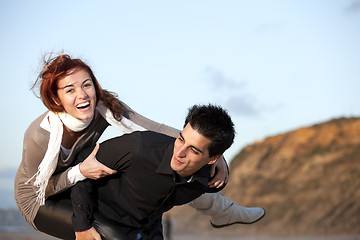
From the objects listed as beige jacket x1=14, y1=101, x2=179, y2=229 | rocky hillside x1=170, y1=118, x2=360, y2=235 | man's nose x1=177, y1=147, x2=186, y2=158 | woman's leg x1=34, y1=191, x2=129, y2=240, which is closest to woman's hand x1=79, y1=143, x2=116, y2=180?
beige jacket x1=14, y1=101, x2=179, y2=229

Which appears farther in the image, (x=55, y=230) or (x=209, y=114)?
(x=55, y=230)

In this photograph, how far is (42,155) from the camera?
14.3 ft

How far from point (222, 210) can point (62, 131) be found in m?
1.65

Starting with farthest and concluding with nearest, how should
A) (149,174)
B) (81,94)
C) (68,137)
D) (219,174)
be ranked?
1. (68,137)
2. (219,174)
3. (81,94)
4. (149,174)

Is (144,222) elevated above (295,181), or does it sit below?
above

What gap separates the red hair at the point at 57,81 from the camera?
4.24 m

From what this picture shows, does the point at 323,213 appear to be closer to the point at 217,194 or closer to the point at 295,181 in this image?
the point at 295,181

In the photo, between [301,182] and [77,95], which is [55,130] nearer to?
[77,95]

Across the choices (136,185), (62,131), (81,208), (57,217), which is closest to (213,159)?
(136,185)

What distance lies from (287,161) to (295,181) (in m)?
1.52

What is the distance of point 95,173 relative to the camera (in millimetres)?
3910

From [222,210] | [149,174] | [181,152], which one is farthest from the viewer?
[222,210]

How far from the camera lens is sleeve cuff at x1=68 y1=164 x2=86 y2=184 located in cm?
400

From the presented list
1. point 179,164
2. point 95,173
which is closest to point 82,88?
point 95,173
